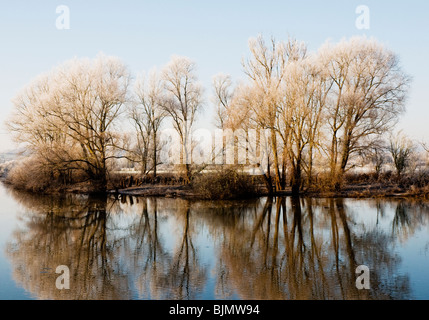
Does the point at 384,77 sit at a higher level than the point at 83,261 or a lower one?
higher

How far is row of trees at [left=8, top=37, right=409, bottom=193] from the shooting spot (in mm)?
22734

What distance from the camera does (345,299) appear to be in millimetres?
6484

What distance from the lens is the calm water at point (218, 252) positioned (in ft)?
23.2

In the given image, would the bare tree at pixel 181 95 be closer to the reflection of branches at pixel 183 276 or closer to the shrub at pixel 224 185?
the shrub at pixel 224 185

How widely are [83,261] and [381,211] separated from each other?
1292 cm

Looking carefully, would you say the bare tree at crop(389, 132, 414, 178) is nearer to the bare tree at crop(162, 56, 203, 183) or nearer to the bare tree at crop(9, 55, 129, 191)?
the bare tree at crop(162, 56, 203, 183)

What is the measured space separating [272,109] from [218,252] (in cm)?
1390

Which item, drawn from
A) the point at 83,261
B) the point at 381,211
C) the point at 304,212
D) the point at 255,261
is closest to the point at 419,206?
the point at 381,211

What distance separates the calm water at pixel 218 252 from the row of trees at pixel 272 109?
261 inches

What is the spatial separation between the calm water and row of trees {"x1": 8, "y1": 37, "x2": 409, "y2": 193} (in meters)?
6.64

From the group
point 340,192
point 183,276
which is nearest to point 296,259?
point 183,276

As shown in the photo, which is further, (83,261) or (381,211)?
(381,211)
